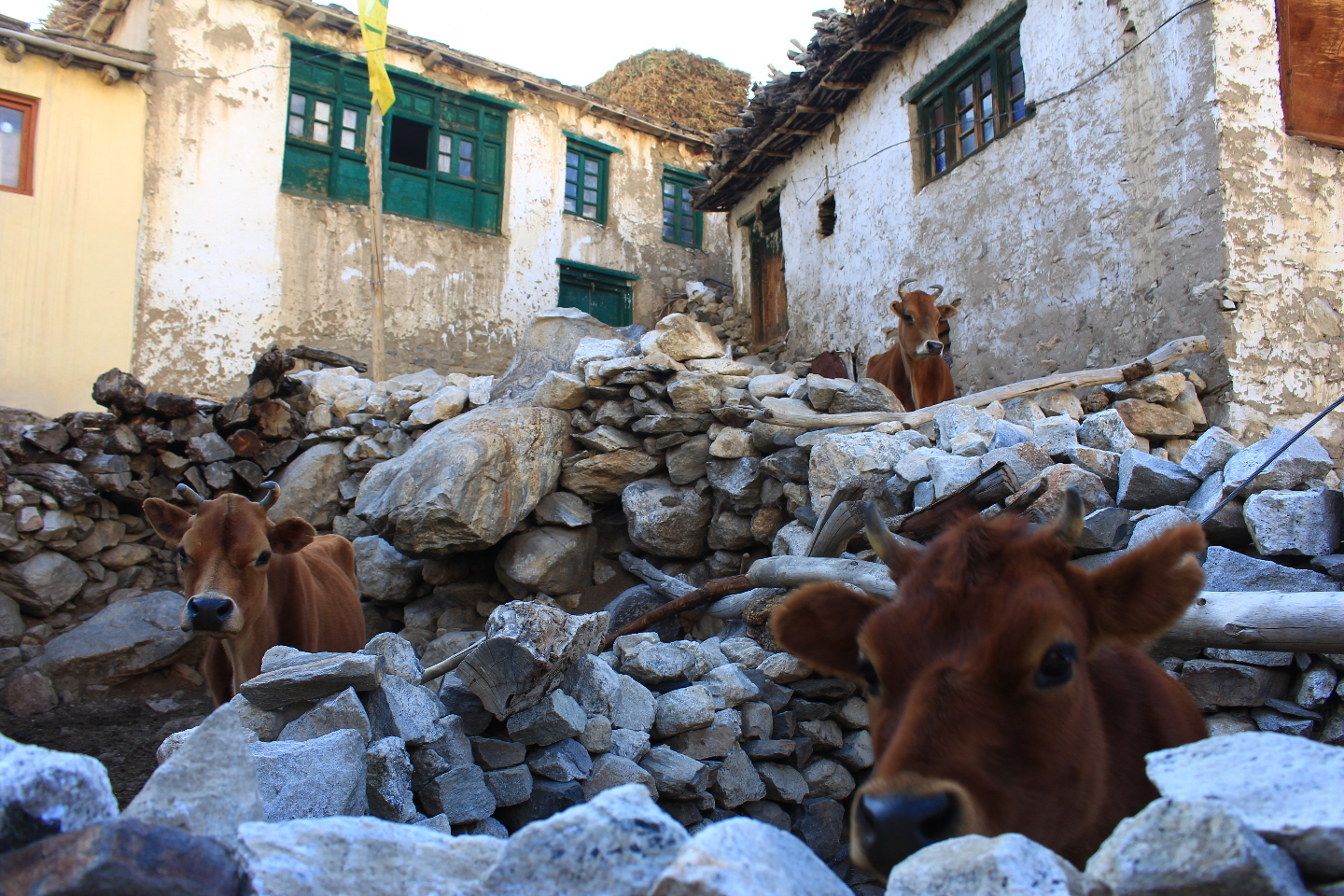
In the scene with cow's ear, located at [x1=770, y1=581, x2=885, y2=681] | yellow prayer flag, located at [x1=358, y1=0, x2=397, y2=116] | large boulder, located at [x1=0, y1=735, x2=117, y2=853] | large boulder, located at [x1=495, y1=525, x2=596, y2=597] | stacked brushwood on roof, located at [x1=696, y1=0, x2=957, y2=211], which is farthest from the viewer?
yellow prayer flag, located at [x1=358, y1=0, x2=397, y2=116]

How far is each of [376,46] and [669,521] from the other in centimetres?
897

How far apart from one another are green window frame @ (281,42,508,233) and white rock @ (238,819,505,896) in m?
14.4

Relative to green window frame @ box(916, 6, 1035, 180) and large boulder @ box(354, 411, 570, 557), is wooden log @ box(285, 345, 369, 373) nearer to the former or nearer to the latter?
large boulder @ box(354, 411, 570, 557)

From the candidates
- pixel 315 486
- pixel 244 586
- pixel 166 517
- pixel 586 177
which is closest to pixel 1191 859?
pixel 244 586

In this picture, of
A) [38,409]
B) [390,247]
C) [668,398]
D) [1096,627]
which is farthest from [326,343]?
[1096,627]

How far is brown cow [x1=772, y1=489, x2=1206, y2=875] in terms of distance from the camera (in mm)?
1464

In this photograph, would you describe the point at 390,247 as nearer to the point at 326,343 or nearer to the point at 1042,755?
the point at 326,343

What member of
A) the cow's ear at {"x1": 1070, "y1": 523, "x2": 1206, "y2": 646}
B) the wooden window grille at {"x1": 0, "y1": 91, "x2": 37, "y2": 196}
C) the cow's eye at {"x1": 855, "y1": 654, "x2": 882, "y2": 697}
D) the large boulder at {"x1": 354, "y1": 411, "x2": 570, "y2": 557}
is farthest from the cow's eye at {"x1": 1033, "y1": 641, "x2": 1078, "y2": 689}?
the wooden window grille at {"x1": 0, "y1": 91, "x2": 37, "y2": 196}

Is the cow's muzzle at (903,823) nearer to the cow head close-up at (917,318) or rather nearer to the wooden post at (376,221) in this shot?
the cow head close-up at (917,318)

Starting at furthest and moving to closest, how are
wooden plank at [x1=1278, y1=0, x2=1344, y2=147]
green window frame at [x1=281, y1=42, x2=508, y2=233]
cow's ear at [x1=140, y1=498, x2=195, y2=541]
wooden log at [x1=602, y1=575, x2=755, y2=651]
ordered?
green window frame at [x1=281, y1=42, x2=508, y2=233] → wooden plank at [x1=1278, y1=0, x2=1344, y2=147] → wooden log at [x1=602, y1=575, x2=755, y2=651] → cow's ear at [x1=140, y1=498, x2=195, y2=541]

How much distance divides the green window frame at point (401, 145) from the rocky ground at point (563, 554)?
5.93 metres

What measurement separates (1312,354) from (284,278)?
13641 mm

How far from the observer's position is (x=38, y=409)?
456 inches

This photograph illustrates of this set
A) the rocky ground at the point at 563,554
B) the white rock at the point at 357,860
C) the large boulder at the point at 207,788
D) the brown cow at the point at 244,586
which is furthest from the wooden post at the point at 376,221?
the white rock at the point at 357,860
